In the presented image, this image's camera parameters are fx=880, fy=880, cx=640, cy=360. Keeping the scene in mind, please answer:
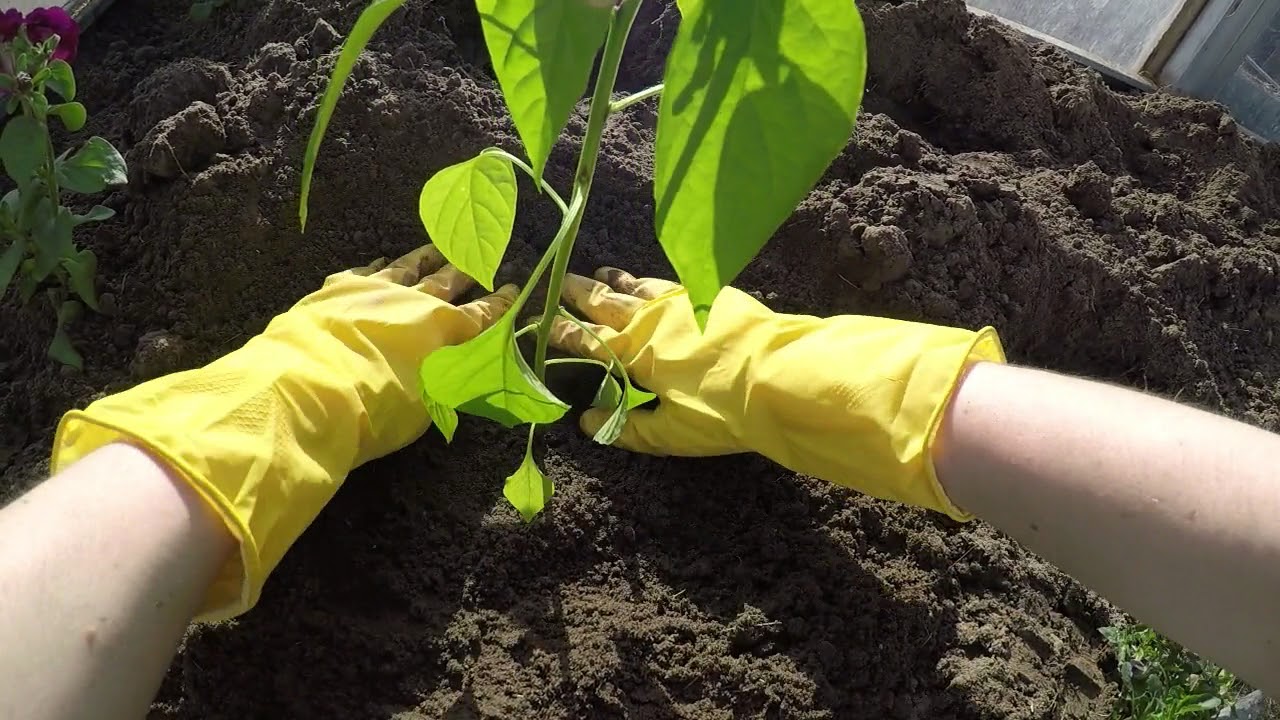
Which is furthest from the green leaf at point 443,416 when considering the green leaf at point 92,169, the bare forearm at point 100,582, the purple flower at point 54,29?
the purple flower at point 54,29

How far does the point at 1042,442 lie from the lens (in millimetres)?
900

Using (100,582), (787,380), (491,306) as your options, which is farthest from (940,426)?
(100,582)

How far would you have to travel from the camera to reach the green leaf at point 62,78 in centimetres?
114

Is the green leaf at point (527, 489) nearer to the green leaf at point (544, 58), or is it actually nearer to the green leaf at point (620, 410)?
the green leaf at point (620, 410)

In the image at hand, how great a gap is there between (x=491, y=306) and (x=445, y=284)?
2.8 inches

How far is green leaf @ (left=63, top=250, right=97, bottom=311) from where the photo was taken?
1.20m

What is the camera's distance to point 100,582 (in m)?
0.80

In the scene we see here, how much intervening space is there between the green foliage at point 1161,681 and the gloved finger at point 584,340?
0.75 meters

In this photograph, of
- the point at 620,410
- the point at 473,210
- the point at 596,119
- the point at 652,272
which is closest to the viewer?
the point at 596,119

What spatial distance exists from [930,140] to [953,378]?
81cm

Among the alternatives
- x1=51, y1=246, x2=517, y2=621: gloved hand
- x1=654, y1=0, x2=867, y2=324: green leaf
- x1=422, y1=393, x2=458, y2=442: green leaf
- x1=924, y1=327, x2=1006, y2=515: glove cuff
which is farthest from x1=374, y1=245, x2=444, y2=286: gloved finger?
x1=654, y1=0, x2=867, y2=324: green leaf

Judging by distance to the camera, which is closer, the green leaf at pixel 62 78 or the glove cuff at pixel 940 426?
the glove cuff at pixel 940 426

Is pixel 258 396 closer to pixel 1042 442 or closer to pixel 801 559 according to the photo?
pixel 801 559

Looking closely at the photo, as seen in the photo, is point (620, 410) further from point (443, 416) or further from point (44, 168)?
point (44, 168)
